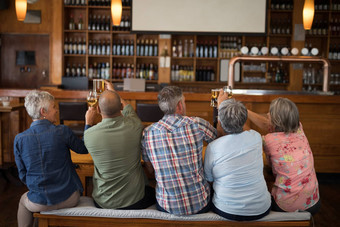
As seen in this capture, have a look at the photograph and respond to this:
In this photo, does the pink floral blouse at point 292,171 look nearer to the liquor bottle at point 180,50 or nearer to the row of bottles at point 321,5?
the liquor bottle at point 180,50

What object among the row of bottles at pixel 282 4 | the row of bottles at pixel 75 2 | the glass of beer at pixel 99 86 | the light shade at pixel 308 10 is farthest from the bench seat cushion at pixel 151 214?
the row of bottles at pixel 75 2

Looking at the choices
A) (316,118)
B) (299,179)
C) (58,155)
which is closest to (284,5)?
(316,118)

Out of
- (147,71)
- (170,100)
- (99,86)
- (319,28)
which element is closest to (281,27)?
(319,28)

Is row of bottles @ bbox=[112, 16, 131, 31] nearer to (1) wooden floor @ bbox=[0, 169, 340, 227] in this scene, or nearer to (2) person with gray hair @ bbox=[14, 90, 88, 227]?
(1) wooden floor @ bbox=[0, 169, 340, 227]

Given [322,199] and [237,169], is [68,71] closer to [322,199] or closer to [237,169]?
[322,199]

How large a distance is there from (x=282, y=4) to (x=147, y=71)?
284cm

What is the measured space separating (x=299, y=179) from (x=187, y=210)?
655 millimetres

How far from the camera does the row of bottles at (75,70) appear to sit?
22.5 feet

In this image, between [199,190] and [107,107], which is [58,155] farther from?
[199,190]

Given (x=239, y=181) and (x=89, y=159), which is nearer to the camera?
(x=239, y=181)

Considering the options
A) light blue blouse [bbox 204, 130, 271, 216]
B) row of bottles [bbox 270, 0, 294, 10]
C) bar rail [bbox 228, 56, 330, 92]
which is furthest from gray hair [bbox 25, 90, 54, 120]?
row of bottles [bbox 270, 0, 294, 10]

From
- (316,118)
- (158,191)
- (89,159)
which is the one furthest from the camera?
(316,118)

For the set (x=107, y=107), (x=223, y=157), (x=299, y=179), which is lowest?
(x=299, y=179)

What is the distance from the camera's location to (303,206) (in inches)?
77.9
